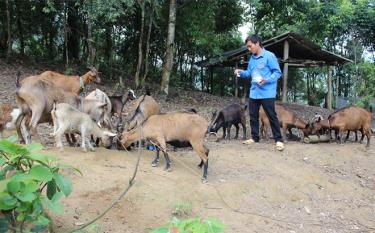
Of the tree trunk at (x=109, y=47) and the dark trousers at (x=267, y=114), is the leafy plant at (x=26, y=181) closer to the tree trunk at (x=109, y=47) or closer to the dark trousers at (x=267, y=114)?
the dark trousers at (x=267, y=114)

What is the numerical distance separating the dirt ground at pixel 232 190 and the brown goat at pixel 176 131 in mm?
373

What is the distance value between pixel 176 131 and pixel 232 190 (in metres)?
1.29

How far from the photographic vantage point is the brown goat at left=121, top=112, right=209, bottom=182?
766 cm

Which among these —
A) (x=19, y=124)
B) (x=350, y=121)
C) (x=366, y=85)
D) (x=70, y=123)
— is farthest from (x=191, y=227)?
(x=366, y=85)

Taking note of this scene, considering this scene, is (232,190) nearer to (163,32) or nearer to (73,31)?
(73,31)

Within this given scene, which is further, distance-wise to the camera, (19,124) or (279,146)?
(279,146)

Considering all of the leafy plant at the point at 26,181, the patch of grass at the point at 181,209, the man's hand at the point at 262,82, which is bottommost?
the patch of grass at the point at 181,209

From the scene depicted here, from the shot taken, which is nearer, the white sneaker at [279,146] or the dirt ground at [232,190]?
the dirt ground at [232,190]

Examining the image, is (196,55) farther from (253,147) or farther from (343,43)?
(253,147)

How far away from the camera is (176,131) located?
778 cm

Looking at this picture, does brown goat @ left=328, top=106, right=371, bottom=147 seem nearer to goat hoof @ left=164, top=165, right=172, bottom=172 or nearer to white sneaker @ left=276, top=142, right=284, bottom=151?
white sneaker @ left=276, top=142, right=284, bottom=151

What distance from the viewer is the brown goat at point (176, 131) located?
7.66 meters

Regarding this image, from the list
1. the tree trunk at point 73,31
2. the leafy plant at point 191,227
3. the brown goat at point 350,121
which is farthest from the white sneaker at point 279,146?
the tree trunk at point 73,31

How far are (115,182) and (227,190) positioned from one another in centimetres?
177
